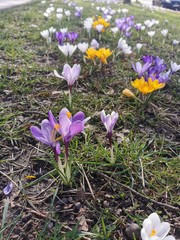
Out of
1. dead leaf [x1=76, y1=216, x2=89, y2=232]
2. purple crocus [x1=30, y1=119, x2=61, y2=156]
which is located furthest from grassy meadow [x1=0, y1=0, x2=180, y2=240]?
purple crocus [x1=30, y1=119, x2=61, y2=156]

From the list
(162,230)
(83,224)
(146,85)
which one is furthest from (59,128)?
(146,85)

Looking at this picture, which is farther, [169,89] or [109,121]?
[169,89]

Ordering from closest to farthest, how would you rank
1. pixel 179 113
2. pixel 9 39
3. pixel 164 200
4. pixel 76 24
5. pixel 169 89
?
pixel 164 200
pixel 179 113
pixel 169 89
pixel 9 39
pixel 76 24

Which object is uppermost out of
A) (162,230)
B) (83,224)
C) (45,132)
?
(45,132)

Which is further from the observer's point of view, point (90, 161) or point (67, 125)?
point (90, 161)

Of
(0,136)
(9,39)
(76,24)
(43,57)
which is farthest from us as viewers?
(76,24)

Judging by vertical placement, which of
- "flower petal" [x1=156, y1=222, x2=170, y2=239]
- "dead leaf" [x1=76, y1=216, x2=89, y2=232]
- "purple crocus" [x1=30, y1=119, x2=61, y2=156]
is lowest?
"dead leaf" [x1=76, y1=216, x2=89, y2=232]

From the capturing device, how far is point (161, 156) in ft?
5.51

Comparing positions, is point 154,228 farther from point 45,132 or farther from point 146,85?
point 146,85

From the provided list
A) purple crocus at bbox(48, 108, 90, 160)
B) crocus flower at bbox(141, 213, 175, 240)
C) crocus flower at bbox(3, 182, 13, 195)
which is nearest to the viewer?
crocus flower at bbox(141, 213, 175, 240)

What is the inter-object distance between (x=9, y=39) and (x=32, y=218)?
2.89 meters

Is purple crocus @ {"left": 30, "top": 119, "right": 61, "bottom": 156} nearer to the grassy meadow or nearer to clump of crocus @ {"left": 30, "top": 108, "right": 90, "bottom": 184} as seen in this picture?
clump of crocus @ {"left": 30, "top": 108, "right": 90, "bottom": 184}

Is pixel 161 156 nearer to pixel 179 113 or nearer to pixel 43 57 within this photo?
pixel 179 113

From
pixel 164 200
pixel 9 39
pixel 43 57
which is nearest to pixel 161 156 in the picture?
pixel 164 200
